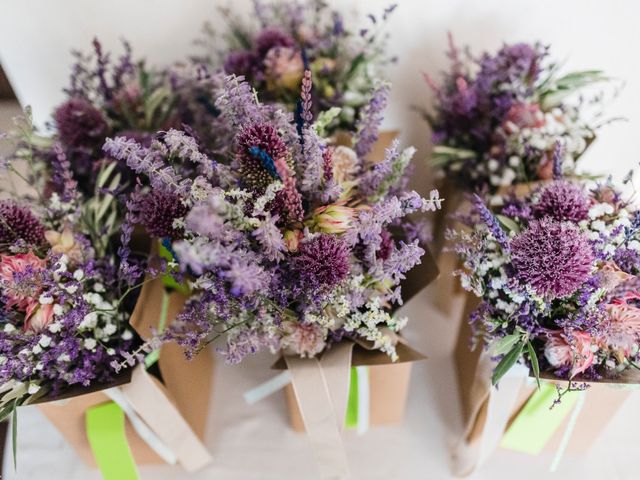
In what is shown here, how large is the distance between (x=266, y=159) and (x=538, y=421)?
0.69m

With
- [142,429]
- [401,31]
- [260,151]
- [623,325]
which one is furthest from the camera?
[401,31]

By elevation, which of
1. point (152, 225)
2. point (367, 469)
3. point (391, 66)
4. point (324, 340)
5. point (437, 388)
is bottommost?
point (367, 469)

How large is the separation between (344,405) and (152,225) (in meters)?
0.44

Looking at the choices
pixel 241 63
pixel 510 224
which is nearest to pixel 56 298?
pixel 241 63

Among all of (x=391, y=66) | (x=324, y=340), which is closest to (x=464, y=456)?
(x=324, y=340)

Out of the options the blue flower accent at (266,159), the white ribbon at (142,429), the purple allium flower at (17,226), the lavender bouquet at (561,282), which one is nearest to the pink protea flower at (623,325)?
the lavender bouquet at (561,282)

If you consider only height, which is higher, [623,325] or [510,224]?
[510,224]

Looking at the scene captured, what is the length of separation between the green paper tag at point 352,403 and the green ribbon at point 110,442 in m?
0.41

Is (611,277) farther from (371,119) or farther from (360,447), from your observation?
(360,447)

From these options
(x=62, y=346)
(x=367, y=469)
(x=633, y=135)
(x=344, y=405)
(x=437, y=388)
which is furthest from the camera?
(x=633, y=135)

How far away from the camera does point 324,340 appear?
768mm

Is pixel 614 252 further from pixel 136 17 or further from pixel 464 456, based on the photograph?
pixel 136 17

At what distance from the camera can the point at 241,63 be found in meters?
1.00

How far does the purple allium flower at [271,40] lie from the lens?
99cm
